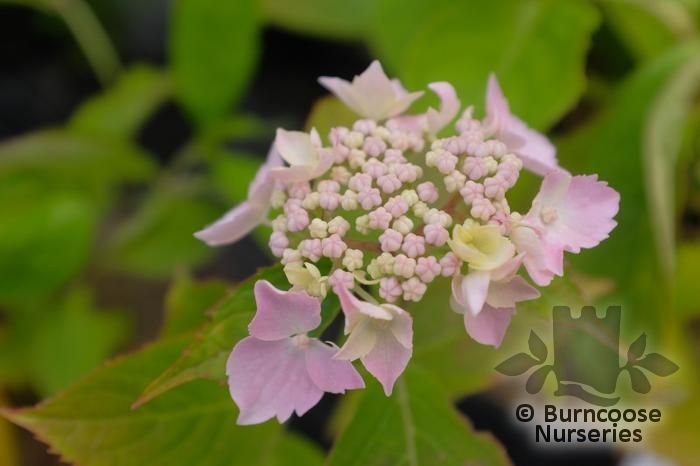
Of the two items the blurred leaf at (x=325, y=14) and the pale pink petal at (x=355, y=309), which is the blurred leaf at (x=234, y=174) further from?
the pale pink petal at (x=355, y=309)

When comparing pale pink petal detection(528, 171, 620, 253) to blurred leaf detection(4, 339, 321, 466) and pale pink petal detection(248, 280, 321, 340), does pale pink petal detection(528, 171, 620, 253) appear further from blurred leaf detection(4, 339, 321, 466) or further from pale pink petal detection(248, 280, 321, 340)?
blurred leaf detection(4, 339, 321, 466)

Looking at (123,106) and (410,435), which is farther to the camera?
(123,106)

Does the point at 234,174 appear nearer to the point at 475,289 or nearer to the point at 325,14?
the point at 325,14

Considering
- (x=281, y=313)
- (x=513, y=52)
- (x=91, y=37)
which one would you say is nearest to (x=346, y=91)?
(x=281, y=313)

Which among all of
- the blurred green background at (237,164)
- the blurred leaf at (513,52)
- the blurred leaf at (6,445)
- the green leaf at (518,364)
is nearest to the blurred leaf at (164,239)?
the blurred green background at (237,164)

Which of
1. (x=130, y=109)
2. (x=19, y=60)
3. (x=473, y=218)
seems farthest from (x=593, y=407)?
(x=19, y=60)

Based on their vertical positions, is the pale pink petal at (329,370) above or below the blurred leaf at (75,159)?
above
